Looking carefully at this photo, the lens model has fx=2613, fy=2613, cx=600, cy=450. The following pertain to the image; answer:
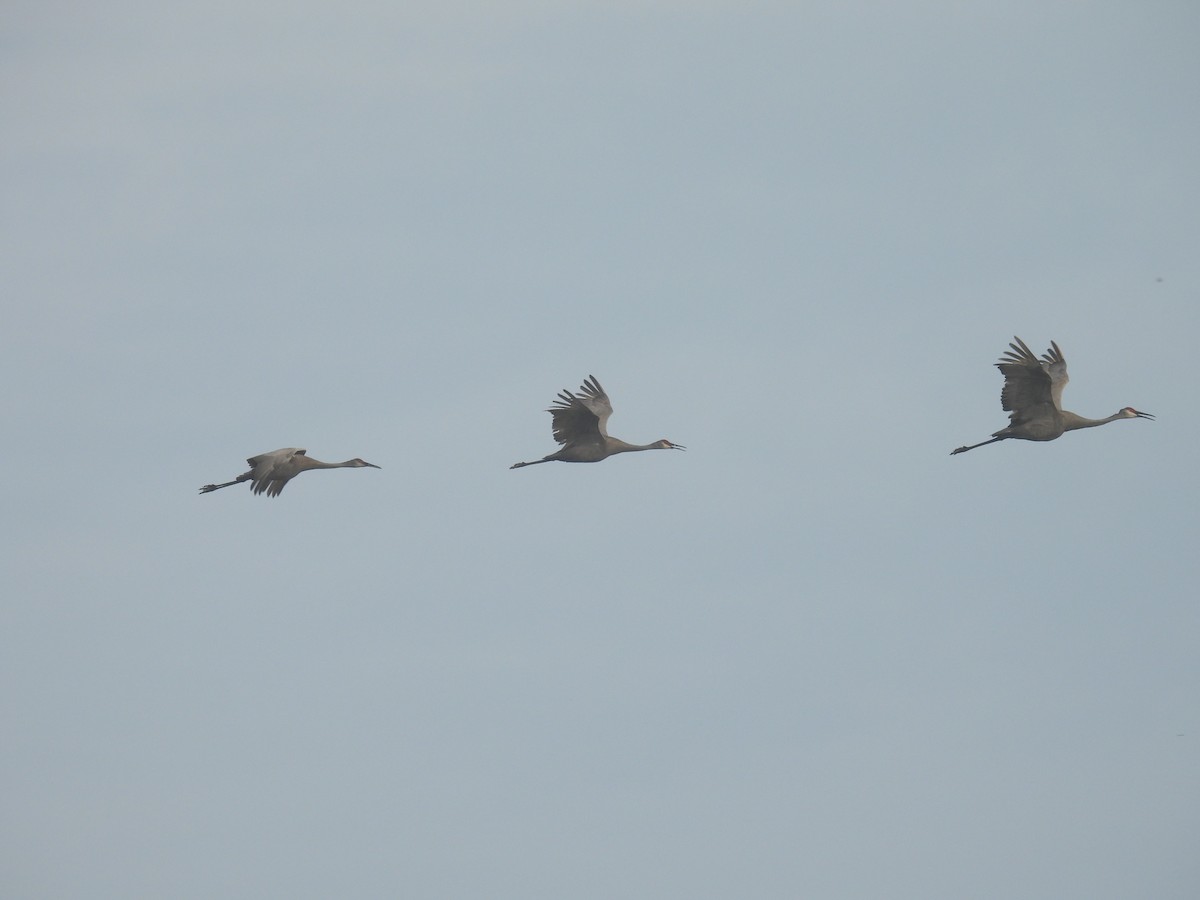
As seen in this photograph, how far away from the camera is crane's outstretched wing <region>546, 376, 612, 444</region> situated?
186 feet

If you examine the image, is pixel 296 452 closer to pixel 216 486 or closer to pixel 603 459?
pixel 216 486

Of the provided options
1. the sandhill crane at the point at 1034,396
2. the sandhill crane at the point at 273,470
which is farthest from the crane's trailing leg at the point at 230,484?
the sandhill crane at the point at 1034,396

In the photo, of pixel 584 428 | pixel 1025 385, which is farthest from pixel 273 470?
pixel 1025 385

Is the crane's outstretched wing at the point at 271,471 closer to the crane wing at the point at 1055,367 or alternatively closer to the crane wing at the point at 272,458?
the crane wing at the point at 272,458

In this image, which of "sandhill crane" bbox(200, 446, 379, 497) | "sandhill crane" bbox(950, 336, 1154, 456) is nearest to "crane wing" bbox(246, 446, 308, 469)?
"sandhill crane" bbox(200, 446, 379, 497)

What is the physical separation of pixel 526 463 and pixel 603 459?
1730 mm

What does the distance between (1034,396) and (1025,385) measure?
1.15 feet

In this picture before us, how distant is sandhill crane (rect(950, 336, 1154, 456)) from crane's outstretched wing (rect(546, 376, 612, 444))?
8.39m

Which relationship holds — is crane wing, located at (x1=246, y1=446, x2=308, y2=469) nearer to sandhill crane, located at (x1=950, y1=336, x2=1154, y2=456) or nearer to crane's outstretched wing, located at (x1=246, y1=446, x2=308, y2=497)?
crane's outstretched wing, located at (x1=246, y1=446, x2=308, y2=497)

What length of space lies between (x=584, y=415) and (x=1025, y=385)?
952cm

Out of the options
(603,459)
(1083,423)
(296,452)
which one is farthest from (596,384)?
(1083,423)

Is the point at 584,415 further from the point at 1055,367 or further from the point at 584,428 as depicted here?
the point at 1055,367

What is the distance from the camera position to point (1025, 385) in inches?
2164

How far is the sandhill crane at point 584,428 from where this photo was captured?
56.8 meters
